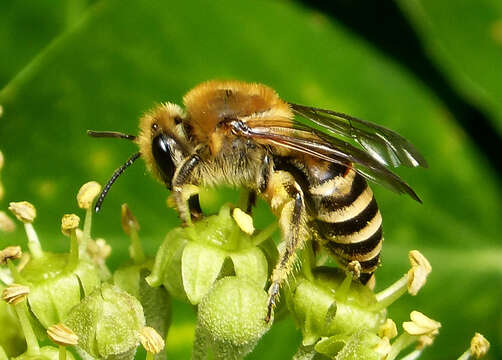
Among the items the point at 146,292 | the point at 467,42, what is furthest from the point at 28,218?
the point at 467,42

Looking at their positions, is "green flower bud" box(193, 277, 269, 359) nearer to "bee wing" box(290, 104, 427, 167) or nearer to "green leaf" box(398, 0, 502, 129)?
"bee wing" box(290, 104, 427, 167)

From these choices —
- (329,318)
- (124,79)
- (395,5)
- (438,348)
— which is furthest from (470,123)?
(329,318)

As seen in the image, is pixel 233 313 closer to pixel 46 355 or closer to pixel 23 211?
pixel 46 355

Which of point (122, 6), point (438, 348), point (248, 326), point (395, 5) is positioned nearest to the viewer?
point (248, 326)

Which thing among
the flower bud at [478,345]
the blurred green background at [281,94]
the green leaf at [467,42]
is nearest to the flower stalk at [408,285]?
the flower bud at [478,345]

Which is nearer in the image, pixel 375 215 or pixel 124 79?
pixel 375 215

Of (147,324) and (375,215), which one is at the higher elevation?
(375,215)

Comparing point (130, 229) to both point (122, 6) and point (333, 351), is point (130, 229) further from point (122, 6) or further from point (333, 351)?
point (122, 6)
